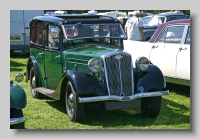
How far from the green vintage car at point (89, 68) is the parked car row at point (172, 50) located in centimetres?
126

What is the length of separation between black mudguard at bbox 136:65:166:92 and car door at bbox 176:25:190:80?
1.32 metres

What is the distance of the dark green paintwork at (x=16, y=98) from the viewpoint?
5.61m

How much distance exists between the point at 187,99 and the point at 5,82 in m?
3.77

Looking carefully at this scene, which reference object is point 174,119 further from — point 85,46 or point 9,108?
point 9,108

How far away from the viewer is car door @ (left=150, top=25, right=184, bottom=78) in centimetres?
844

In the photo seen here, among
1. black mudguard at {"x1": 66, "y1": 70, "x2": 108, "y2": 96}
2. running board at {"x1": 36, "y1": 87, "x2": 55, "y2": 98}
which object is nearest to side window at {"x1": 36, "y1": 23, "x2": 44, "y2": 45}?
running board at {"x1": 36, "y1": 87, "x2": 55, "y2": 98}

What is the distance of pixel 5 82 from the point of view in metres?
5.66

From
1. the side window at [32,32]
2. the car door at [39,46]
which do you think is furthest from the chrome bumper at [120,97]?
the side window at [32,32]

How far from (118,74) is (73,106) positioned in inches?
32.0

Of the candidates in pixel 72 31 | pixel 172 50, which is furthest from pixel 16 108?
pixel 172 50

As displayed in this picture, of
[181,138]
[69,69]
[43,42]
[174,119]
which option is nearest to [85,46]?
[69,69]

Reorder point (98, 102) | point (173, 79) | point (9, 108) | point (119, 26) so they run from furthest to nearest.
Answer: point (173, 79)
point (119, 26)
point (98, 102)
point (9, 108)

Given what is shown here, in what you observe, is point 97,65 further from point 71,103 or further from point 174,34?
point 174,34

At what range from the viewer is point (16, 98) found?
18.6ft
